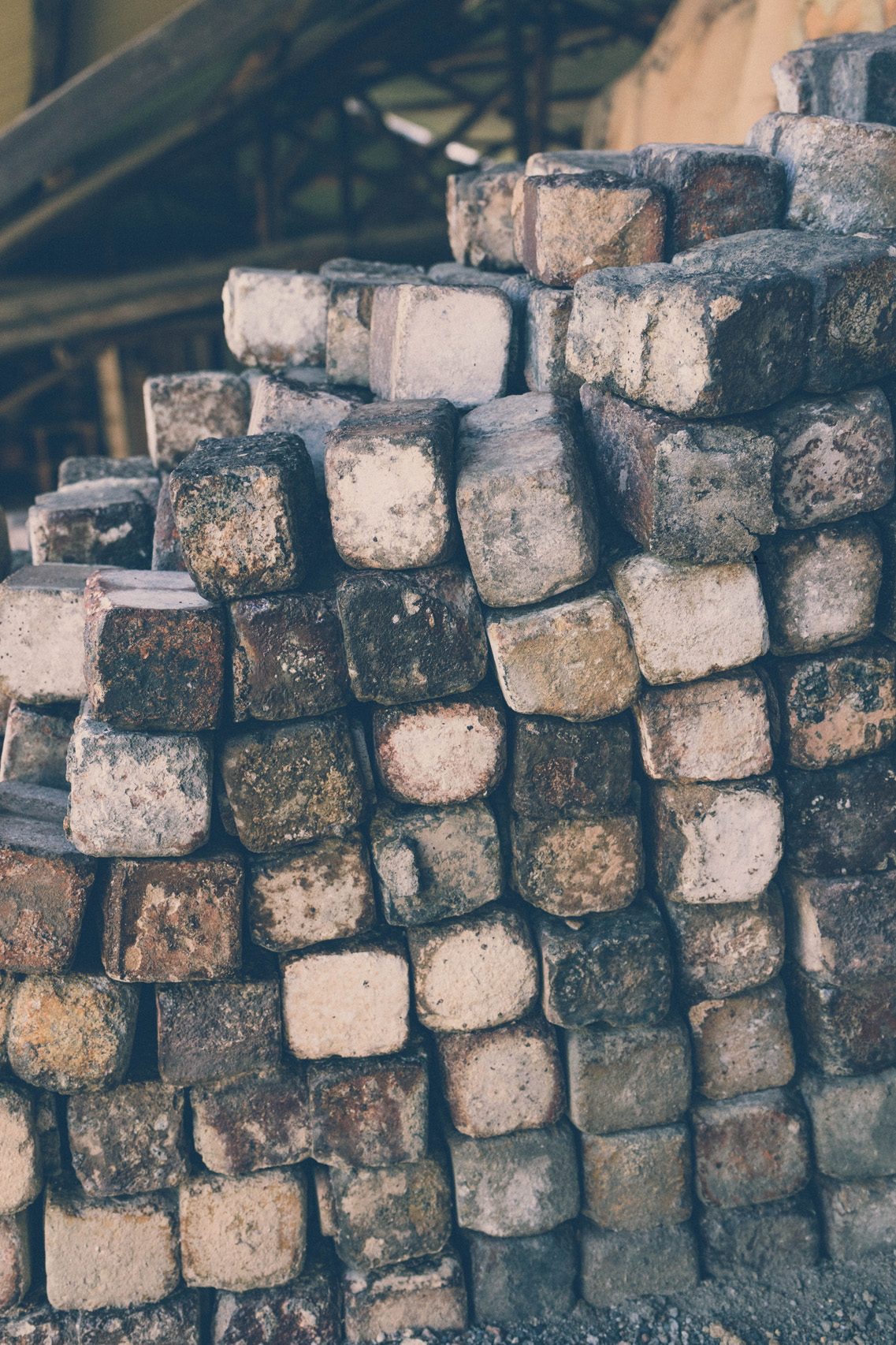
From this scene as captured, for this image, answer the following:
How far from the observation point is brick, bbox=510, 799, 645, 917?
2377 mm

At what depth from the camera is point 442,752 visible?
2332 millimetres

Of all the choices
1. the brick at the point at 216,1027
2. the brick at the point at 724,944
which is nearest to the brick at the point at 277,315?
the brick at the point at 216,1027

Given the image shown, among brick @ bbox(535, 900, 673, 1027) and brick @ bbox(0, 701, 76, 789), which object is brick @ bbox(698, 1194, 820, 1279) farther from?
brick @ bbox(0, 701, 76, 789)

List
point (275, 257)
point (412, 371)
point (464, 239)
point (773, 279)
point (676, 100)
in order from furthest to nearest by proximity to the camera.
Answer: point (275, 257) → point (676, 100) → point (464, 239) → point (412, 371) → point (773, 279)

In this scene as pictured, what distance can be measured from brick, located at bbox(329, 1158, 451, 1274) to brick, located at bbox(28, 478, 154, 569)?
5.79 ft

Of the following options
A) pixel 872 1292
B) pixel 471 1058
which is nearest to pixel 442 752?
pixel 471 1058

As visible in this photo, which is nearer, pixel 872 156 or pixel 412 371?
pixel 872 156

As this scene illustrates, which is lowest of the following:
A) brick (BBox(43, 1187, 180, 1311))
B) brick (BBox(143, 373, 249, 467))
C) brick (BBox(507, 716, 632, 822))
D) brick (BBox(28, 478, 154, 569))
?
brick (BBox(43, 1187, 180, 1311))

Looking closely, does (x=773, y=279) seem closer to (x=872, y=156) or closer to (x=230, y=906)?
(x=872, y=156)

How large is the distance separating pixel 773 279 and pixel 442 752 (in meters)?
1.19

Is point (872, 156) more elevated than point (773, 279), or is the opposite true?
point (872, 156)

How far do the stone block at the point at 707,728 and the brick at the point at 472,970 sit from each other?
19.9 inches

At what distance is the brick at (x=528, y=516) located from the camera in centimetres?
223

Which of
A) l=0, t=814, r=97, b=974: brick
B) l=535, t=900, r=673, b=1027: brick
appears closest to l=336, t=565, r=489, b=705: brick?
l=535, t=900, r=673, b=1027: brick
